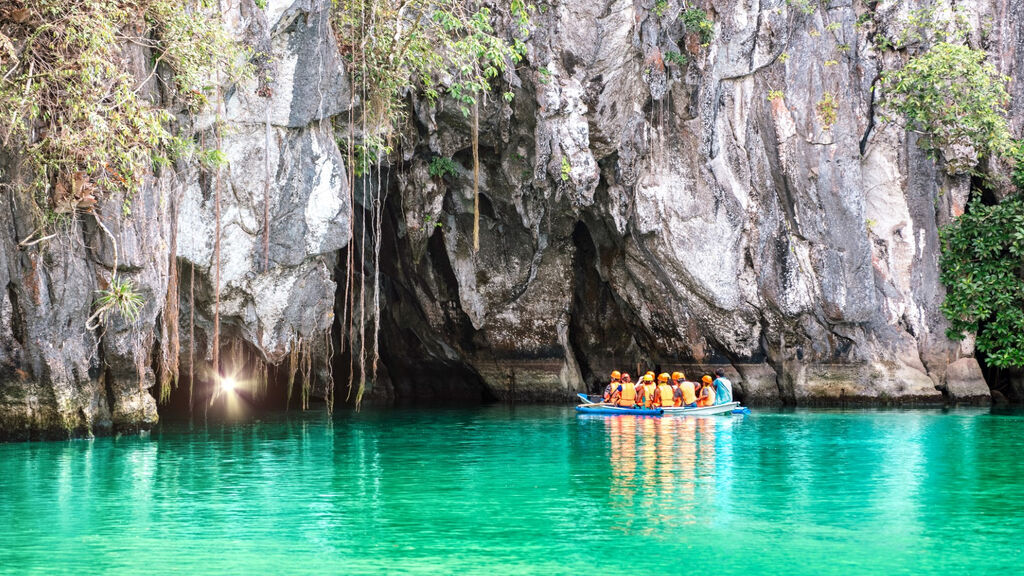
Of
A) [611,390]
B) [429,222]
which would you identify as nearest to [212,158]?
[429,222]

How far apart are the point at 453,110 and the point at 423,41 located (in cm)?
214

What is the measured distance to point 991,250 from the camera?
2150 cm

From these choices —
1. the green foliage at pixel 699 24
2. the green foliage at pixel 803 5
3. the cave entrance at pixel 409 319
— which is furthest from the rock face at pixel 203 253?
the green foliage at pixel 803 5

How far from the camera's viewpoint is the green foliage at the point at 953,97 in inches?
815

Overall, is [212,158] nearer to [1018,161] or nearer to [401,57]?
[401,57]

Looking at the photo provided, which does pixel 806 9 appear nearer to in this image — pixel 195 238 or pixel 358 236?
pixel 358 236

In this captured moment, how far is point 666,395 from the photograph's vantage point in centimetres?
2002

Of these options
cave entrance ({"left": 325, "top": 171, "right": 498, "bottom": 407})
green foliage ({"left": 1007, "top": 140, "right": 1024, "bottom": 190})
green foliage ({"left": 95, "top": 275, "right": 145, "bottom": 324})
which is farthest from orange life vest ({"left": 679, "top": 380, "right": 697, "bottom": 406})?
green foliage ({"left": 95, "top": 275, "right": 145, "bottom": 324})

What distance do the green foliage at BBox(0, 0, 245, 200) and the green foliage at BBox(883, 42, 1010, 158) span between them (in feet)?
48.2

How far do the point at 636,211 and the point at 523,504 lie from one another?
1303 centimetres

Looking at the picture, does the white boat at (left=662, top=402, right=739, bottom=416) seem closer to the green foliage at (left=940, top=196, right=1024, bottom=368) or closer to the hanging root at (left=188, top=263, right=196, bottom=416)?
the green foliage at (left=940, top=196, right=1024, bottom=368)

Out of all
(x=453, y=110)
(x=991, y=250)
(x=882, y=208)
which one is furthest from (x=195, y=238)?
(x=991, y=250)

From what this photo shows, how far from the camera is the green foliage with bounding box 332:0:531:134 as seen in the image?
17.0 m

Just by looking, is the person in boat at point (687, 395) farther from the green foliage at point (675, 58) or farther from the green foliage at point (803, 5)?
the green foliage at point (803, 5)
